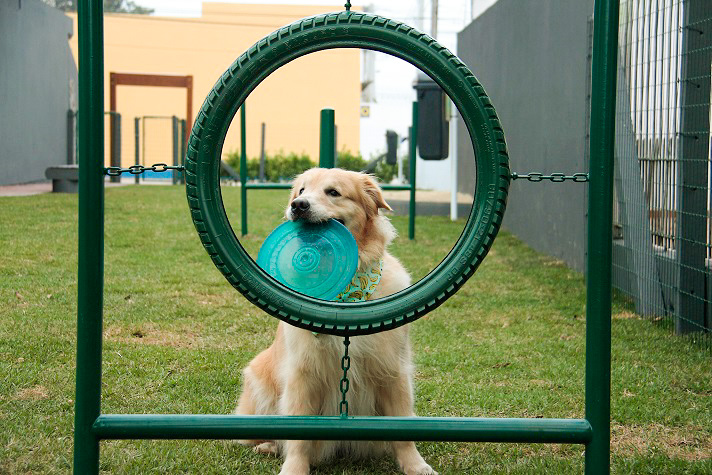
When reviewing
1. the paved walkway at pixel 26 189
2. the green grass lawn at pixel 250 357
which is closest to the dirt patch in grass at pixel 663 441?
the green grass lawn at pixel 250 357

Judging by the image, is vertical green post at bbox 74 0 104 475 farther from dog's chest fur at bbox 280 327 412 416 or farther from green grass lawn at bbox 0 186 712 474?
dog's chest fur at bbox 280 327 412 416

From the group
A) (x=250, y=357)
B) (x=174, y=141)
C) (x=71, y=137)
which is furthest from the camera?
(x=71, y=137)

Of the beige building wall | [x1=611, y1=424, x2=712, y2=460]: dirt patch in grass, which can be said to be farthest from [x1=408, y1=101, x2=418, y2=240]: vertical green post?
the beige building wall

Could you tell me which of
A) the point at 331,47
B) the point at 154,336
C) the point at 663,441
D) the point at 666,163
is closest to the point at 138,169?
the point at 331,47

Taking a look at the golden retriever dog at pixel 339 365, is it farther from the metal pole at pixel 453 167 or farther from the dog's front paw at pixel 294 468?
the metal pole at pixel 453 167

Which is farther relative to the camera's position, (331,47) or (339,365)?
(339,365)

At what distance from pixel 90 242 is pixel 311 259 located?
26.8 inches

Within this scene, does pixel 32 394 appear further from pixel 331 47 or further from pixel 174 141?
pixel 174 141

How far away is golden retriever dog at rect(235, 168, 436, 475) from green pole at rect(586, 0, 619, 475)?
0.69m

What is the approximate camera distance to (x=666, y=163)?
5.27 metres

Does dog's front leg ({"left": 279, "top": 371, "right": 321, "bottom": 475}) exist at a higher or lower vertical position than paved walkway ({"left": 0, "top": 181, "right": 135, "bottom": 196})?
lower

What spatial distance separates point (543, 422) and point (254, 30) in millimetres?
22962

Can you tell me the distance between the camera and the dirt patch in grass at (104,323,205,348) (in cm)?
457

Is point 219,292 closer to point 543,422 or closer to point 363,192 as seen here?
point 363,192
